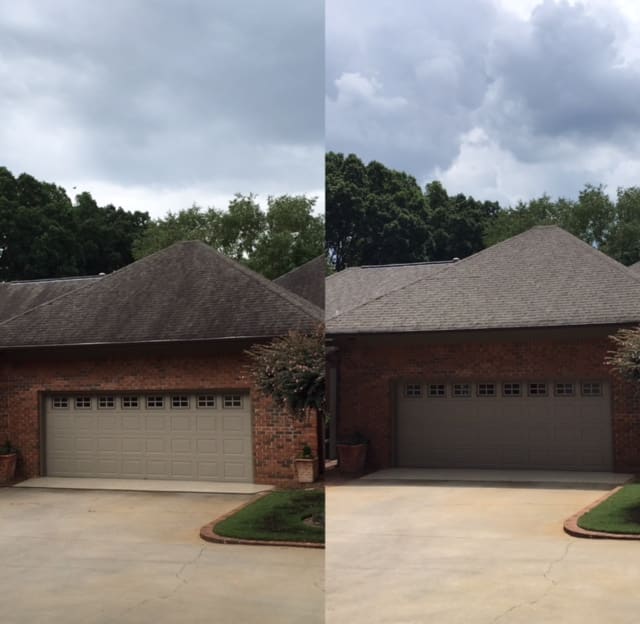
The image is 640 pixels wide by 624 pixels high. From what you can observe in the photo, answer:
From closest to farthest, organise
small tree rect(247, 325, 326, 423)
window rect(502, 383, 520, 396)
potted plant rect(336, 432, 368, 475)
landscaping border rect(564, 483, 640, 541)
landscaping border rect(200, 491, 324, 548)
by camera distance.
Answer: landscaping border rect(200, 491, 324, 548) → small tree rect(247, 325, 326, 423) → landscaping border rect(564, 483, 640, 541) → potted plant rect(336, 432, 368, 475) → window rect(502, 383, 520, 396)

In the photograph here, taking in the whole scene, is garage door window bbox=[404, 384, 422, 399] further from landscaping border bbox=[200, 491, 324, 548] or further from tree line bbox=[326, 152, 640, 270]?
landscaping border bbox=[200, 491, 324, 548]

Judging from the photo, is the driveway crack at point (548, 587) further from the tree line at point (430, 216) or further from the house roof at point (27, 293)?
the house roof at point (27, 293)

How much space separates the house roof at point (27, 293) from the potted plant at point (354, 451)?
36.2ft

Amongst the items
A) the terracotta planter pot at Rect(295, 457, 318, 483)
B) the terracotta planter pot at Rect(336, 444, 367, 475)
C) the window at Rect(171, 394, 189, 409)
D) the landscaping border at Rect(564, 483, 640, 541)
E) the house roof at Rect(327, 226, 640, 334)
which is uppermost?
the house roof at Rect(327, 226, 640, 334)

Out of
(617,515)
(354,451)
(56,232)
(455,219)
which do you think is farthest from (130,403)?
(354,451)

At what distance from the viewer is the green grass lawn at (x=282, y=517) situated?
11.1 ft

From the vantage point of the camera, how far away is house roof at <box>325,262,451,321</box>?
54.1 feet

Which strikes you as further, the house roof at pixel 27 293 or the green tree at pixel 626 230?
the green tree at pixel 626 230

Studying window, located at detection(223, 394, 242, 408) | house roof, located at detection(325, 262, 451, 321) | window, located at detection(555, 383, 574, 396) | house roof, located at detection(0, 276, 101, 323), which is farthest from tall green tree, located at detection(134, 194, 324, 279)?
window, located at detection(555, 383, 574, 396)

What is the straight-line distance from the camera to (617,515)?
35.8ft

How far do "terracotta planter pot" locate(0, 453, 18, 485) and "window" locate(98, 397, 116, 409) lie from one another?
0.72 metres

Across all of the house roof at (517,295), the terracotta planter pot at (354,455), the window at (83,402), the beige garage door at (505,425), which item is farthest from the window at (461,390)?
the window at (83,402)

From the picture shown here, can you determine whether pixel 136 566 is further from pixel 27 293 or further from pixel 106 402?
pixel 27 293

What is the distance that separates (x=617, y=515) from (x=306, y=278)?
928 cm
